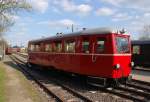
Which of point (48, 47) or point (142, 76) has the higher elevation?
point (48, 47)

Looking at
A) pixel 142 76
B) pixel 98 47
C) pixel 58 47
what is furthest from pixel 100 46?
pixel 142 76

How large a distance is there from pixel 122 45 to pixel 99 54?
49.1 inches

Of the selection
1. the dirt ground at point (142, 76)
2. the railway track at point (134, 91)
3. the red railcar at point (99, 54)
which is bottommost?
the railway track at point (134, 91)

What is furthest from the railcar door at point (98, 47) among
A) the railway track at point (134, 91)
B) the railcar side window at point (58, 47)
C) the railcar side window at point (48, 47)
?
the railcar side window at point (48, 47)

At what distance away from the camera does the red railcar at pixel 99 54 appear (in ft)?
50.6

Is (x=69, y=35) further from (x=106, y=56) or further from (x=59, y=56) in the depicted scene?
(x=106, y=56)

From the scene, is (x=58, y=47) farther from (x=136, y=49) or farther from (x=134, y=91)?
(x=136, y=49)

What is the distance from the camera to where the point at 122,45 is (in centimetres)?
1612

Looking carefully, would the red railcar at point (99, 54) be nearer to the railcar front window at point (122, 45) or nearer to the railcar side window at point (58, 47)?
the railcar front window at point (122, 45)

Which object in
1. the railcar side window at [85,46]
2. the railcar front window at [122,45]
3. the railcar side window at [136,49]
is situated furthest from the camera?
the railcar side window at [136,49]

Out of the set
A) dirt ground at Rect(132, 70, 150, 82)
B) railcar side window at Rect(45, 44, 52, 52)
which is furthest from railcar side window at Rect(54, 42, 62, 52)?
dirt ground at Rect(132, 70, 150, 82)

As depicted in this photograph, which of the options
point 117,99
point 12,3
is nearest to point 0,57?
point 12,3

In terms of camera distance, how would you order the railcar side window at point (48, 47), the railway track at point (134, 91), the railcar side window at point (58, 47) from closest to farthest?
the railway track at point (134, 91) < the railcar side window at point (58, 47) < the railcar side window at point (48, 47)

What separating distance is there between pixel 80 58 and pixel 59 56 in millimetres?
3401
